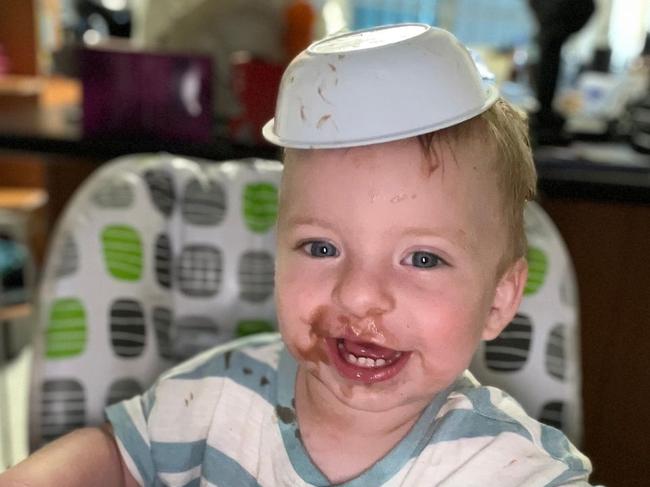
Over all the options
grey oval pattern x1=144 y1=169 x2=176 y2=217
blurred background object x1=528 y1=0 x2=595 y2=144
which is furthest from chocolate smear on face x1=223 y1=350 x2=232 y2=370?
blurred background object x1=528 y1=0 x2=595 y2=144

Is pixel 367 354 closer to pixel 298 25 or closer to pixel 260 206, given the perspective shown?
pixel 260 206

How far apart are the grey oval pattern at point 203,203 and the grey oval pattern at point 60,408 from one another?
245mm

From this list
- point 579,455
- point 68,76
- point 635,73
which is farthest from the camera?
point 635,73

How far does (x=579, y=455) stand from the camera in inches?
27.2

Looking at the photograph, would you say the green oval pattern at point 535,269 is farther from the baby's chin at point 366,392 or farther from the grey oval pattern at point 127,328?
the grey oval pattern at point 127,328

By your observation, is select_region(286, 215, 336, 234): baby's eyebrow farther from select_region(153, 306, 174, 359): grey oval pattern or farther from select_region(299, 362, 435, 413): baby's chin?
select_region(153, 306, 174, 359): grey oval pattern

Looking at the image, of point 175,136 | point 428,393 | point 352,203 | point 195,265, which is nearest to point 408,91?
point 352,203

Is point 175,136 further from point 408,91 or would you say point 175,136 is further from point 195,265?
point 408,91

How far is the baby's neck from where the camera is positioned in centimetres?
71

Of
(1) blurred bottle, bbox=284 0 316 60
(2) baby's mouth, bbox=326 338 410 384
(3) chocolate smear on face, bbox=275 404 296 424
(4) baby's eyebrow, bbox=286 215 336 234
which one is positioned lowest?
(3) chocolate smear on face, bbox=275 404 296 424

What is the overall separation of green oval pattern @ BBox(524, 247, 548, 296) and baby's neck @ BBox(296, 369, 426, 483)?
27 centimetres

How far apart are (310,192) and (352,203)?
43 millimetres

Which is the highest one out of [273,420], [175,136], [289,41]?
[289,41]

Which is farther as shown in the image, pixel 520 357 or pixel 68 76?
pixel 68 76
